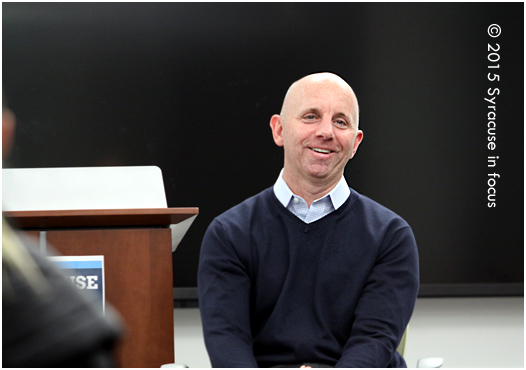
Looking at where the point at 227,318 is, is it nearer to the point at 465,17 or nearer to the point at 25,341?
the point at 25,341

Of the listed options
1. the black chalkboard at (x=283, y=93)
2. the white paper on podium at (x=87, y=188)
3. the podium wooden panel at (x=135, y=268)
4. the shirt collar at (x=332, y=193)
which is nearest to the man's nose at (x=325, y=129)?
the shirt collar at (x=332, y=193)

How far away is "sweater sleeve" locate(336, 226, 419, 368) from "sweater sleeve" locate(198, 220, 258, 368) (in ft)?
0.82

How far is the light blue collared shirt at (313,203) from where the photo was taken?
65.5 inches

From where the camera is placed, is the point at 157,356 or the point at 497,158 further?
the point at 497,158

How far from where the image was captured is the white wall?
Answer: 322 cm

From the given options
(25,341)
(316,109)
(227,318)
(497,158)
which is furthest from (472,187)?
(25,341)

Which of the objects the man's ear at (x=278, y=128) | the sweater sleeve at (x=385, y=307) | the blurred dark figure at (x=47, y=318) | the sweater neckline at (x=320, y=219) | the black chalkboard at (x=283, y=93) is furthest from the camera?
the black chalkboard at (x=283, y=93)

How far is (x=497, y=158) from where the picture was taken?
321cm

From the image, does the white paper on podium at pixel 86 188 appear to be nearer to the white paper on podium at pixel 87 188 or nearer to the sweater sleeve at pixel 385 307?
the white paper on podium at pixel 87 188

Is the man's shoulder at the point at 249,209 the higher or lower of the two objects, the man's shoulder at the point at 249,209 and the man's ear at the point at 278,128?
the lower

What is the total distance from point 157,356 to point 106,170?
702mm

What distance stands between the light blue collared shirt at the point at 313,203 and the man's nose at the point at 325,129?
14 centimetres

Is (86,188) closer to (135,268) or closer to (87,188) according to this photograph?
(87,188)

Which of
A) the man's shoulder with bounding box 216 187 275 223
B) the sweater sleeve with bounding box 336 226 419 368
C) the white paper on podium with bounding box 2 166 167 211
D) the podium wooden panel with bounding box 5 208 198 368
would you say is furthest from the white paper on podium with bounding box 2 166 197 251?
the sweater sleeve with bounding box 336 226 419 368
